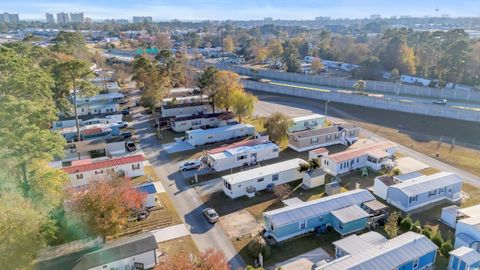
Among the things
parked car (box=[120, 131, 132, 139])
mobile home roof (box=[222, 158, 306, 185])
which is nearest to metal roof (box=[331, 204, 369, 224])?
mobile home roof (box=[222, 158, 306, 185])

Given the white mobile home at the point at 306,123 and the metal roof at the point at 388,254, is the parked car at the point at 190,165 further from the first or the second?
the metal roof at the point at 388,254

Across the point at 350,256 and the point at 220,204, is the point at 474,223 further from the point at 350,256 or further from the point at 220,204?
the point at 220,204

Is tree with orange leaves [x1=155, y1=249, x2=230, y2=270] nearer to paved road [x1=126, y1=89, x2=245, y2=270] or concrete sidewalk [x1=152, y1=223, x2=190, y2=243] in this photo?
paved road [x1=126, y1=89, x2=245, y2=270]

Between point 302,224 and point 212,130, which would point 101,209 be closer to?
point 302,224

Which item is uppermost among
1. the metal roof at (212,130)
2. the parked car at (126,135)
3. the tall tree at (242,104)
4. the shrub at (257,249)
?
Answer: the tall tree at (242,104)

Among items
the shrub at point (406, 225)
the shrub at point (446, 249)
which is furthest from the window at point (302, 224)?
the shrub at point (446, 249)

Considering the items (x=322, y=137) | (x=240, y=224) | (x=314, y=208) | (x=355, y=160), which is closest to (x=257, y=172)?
(x=240, y=224)

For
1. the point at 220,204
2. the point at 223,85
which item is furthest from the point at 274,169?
the point at 223,85
